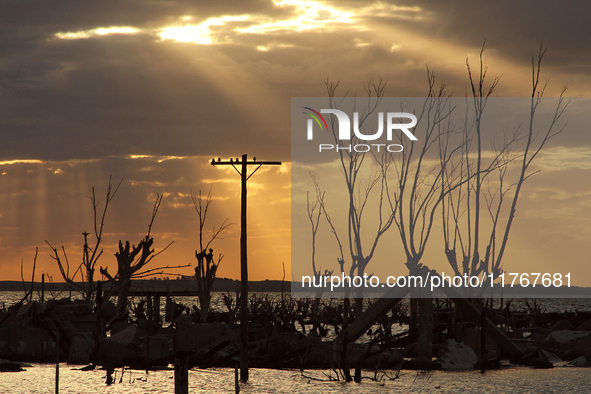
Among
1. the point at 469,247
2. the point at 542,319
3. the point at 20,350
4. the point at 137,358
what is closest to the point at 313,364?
the point at 137,358

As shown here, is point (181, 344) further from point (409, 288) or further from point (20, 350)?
point (409, 288)

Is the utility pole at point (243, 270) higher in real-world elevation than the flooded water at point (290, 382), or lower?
higher

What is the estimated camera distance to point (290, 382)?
2489cm

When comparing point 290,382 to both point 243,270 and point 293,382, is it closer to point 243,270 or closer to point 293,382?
point 293,382

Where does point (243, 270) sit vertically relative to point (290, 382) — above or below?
above

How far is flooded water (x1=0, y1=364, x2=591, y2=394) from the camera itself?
74.0ft

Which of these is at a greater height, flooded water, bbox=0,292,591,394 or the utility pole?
the utility pole

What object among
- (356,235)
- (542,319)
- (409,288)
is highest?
(356,235)

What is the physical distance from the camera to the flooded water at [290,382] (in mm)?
22562

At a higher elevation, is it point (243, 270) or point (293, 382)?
point (243, 270)

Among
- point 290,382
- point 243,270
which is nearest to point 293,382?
point 290,382

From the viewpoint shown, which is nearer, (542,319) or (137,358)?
(137,358)

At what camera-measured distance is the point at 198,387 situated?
22984 mm

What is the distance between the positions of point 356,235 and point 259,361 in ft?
69.4
